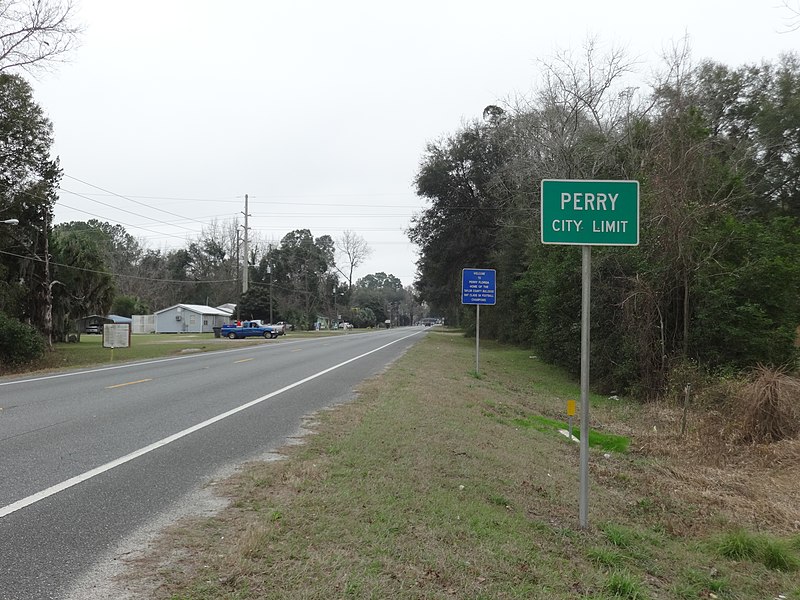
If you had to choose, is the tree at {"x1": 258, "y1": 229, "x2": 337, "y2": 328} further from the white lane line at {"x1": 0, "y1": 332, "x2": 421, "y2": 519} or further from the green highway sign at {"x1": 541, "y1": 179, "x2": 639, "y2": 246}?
the green highway sign at {"x1": 541, "y1": 179, "x2": 639, "y2": 246}

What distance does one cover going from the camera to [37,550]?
177 inches

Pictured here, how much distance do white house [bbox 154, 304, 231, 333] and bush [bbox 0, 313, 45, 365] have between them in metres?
55.5

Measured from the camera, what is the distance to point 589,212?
5363mm

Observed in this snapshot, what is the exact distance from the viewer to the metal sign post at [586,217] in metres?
5.30

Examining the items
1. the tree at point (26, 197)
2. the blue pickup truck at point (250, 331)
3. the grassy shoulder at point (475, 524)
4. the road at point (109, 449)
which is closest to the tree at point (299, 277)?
the blue pickup truck at point (250, 331)

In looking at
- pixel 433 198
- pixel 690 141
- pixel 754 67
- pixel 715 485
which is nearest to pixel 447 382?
pixel 715 485

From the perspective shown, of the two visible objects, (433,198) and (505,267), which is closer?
(505,267)

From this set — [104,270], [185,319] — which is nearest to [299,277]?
[185,319]

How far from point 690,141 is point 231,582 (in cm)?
1843

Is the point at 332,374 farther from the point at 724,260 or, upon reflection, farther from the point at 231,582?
the point at 231,582

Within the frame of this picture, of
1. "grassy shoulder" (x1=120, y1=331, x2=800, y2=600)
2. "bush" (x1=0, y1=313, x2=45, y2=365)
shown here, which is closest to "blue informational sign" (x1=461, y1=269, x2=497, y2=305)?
"grassy shoulder" (x1=120, y1=331, x2=800, y2=600)

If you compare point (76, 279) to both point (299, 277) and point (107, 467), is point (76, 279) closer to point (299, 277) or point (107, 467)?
point (107, 467)

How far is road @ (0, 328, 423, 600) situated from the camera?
4.57 metres

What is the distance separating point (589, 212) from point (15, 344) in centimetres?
2595
